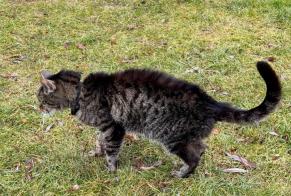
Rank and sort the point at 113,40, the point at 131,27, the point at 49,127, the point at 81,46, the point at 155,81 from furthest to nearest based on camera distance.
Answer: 1. the point at 131,27
2. the point at 113,40
3. the point at 81,46
4. the point at 49,127
5. the point at 155,81

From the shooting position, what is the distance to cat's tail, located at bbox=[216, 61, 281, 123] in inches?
139

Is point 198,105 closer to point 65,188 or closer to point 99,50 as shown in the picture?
point 65,188

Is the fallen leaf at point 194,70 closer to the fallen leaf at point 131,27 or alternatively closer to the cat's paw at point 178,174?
the fallen leaf at point 131,27

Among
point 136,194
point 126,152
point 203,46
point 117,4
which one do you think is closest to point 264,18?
point 203,46

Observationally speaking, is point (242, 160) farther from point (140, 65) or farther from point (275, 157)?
point (140, 65)

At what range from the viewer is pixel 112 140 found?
416 centimetres

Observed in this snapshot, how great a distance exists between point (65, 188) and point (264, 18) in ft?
14.6

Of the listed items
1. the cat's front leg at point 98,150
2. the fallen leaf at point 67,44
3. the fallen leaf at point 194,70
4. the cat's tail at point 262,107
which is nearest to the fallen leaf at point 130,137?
the cat's front leg at point 98,150

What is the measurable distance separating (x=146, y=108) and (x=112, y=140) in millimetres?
424

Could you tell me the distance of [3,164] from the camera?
4.40 m

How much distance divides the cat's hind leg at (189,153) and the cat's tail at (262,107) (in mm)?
315

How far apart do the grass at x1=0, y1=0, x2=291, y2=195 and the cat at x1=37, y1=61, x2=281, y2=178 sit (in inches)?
11.7

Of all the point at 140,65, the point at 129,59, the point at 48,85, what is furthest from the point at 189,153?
the point at 129,59

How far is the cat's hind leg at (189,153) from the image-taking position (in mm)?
3992
